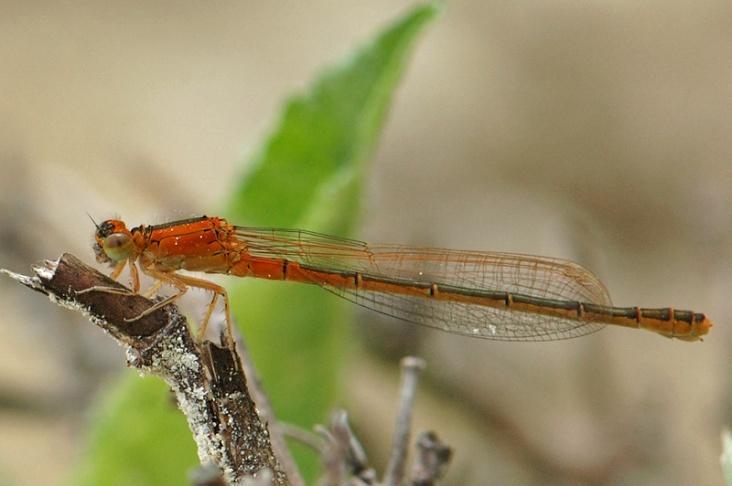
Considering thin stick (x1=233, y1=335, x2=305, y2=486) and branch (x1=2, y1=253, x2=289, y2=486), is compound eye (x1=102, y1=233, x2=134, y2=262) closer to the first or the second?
thin stick (x1=233, y1=335, x2=305, y2=486)

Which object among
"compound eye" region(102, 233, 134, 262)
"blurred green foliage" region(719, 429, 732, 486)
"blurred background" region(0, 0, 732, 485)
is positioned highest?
"blurred background" region(0, 0, 732, 485)

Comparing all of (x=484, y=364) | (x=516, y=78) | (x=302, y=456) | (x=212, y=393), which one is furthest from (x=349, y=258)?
(x=516, y=78)

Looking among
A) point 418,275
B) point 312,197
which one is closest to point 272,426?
point 312,197

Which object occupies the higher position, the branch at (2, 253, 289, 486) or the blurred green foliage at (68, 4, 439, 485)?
the blurred green foliage at (68, 4, 439, 485)

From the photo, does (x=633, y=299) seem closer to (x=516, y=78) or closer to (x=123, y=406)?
(x=516, y=78)

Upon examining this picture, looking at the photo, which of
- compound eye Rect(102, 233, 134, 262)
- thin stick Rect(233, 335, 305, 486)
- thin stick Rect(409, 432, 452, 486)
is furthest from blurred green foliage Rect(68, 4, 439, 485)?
thin stick Rect(409, 432, 452, 486)

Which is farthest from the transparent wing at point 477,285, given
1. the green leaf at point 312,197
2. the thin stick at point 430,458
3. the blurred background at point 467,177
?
the thin stick at point 430,458

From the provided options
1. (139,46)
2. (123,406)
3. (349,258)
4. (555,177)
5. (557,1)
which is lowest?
(123,406)
